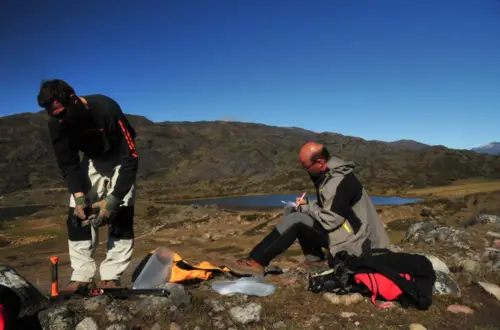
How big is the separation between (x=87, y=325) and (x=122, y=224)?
1492 millimetres

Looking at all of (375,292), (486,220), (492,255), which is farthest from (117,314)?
(486,220)

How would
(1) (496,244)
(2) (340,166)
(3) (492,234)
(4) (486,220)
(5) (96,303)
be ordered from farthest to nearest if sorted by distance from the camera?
(4) (486,220), (3) (492,234), (1) (496,244), (2) (340,166), (5) (96,303)

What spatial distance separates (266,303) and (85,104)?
313cm

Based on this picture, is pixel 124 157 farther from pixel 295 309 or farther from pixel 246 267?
pixel 295 309

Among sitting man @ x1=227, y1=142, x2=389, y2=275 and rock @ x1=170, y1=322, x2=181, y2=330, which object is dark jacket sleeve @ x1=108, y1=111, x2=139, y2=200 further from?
sitting man @ x1=227, y1=142, x2=389, y2=275

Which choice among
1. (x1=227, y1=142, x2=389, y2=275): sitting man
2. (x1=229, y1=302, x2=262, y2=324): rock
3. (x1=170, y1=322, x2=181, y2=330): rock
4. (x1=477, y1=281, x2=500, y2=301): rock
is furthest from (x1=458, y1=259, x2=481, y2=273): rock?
(x1=170, y1=322, x2=181, y2=330): rock

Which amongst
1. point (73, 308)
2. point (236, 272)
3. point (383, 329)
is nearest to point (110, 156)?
point (73, 308)

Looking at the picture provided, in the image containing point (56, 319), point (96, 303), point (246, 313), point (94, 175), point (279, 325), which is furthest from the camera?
point (94, 175)

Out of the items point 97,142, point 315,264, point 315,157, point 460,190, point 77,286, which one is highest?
point 97,142

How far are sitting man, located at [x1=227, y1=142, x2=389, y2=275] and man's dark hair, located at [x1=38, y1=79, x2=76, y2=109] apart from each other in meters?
3.00

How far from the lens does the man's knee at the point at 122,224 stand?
4949 mm

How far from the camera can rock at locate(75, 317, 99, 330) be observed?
367cm

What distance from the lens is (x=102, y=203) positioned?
14.7 ft

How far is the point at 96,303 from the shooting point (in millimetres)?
4086
